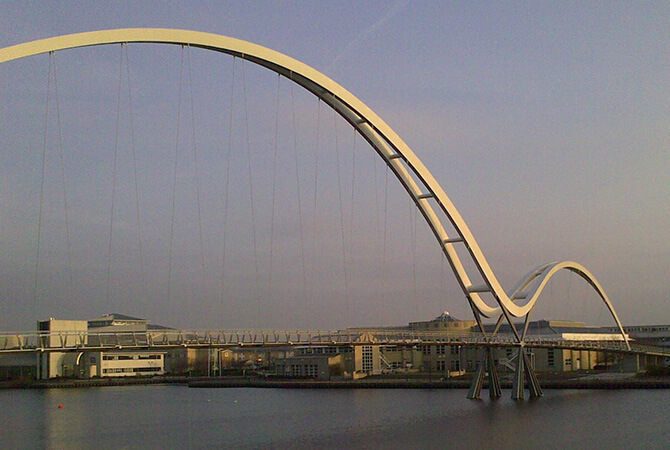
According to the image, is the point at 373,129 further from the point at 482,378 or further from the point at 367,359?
the point at 367,359

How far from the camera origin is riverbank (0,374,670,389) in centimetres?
5612

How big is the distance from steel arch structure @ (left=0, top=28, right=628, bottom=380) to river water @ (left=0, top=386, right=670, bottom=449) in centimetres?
610

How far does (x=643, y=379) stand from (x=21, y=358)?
56.9 meters

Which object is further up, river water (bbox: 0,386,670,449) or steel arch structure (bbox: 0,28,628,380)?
steel arch structure (bbox: 0,28,628,380)

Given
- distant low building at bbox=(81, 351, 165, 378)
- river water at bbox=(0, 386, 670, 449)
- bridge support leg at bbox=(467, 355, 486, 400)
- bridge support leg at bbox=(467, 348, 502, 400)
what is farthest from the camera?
distant low building at bbox=(81, 351, 165, 378)

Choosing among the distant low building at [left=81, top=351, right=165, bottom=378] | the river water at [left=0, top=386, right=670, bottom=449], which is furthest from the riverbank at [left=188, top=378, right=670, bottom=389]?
the distant low building at [left=81, top=351, right=165, bottom=378]

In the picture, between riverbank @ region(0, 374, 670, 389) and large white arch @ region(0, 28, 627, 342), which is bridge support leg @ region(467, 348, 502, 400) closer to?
large white arch @ region(0, 28, 627, 342)

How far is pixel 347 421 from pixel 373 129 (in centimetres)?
1360

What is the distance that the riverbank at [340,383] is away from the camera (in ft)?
184

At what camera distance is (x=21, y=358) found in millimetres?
78312

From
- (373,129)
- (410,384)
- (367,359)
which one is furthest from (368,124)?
(367,359)

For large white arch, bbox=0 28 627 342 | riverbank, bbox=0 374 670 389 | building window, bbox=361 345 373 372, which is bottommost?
riverbank, bbox=0 374 670 389

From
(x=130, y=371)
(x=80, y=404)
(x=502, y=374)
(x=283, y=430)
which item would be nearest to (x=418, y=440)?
(x=283, y=430)

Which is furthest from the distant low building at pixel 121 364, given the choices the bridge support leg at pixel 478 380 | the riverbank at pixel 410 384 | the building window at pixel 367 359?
the bridge support leg at pixel 478 380
